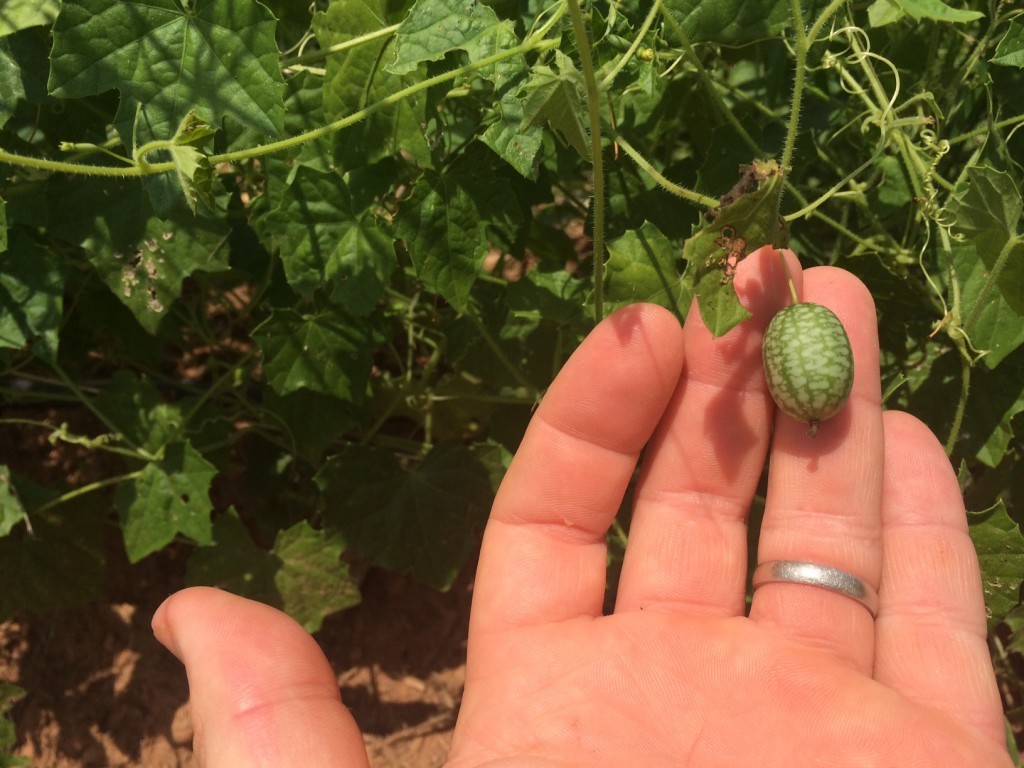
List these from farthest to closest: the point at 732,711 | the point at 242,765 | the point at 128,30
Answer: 1. the point at 128,30
2. the point at 732,711
3. the point at 242,765

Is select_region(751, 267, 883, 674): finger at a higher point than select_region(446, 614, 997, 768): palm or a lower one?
higher

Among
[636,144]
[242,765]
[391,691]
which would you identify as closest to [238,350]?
[391,691]

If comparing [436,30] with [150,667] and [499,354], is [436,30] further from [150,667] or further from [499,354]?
[150,667]

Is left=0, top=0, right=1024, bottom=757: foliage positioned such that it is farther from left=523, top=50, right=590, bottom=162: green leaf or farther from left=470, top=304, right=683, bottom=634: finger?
left=470, top=304, right=683, bottom=634: finger

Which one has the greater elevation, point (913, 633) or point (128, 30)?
point (128, 30)

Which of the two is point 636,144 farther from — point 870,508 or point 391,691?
point 391,691

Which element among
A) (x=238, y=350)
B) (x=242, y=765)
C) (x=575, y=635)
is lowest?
(x=238, y=350)

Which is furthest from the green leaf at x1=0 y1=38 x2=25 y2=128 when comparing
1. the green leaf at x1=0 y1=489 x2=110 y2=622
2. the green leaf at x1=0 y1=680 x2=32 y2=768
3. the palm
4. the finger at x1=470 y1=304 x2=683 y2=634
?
the palm
